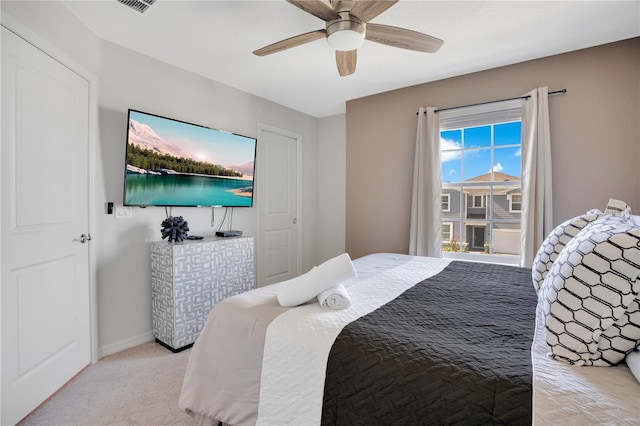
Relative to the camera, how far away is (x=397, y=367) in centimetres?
95

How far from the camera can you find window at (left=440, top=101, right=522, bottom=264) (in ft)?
9.93

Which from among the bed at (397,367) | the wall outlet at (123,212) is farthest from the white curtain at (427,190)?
the wall outlet at (123,212)

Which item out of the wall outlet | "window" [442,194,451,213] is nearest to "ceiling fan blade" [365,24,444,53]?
"window" [442,194,451,213]

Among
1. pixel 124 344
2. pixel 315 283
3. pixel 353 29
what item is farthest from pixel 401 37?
pixel 124 344

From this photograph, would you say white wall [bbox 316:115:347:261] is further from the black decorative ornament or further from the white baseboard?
the white baseboard

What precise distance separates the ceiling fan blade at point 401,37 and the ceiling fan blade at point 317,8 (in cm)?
24

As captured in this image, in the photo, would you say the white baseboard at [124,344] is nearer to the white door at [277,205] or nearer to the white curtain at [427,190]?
the white door at [277,205]

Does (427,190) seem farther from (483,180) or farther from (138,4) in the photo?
(138,4)

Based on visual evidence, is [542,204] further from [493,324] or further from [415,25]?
[493,324]

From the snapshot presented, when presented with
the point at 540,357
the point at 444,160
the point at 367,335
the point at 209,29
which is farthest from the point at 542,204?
the point at 209,29

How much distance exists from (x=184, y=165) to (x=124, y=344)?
5.11 ft

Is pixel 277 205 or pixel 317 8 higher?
pixel 317 8

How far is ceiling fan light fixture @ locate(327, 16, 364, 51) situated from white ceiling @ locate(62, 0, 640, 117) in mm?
437

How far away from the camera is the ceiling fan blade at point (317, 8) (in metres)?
1.58
